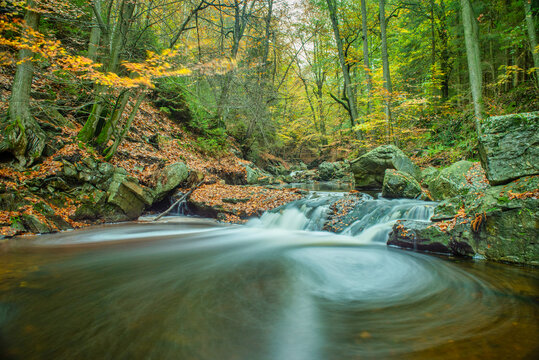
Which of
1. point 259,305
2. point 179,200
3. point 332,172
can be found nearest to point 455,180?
point 259,305

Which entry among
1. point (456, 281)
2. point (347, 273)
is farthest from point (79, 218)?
point (456, 281)

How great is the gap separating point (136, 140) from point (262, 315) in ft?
30.5

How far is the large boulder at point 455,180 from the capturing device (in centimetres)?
545

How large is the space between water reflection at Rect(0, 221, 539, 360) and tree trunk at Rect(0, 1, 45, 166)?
8.02 feet

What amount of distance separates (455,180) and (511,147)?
8.08 feet

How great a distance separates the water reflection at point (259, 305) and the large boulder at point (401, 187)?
331 cm

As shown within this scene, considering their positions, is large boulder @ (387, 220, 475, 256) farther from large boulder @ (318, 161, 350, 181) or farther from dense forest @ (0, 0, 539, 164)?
large boulder @ (318, 161, 350, 181)

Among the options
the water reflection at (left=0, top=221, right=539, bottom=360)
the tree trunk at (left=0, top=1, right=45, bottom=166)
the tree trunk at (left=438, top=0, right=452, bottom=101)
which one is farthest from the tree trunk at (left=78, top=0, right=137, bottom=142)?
the tree trunk at (left=438, top=0, right=452, bottom=101)

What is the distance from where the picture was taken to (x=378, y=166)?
30.2 feet

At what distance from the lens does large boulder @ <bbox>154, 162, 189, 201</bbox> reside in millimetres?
8055

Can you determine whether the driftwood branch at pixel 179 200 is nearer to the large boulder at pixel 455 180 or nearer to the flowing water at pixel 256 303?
the flowing water at pixel 256 303

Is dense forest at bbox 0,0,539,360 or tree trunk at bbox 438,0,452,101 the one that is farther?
tree trunk at bbox 438,0,452,101

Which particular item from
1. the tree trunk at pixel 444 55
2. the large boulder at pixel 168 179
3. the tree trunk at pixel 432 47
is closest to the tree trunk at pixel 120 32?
the large boulder at pixel 168 179

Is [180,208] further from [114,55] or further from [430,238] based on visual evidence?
[430,238]
